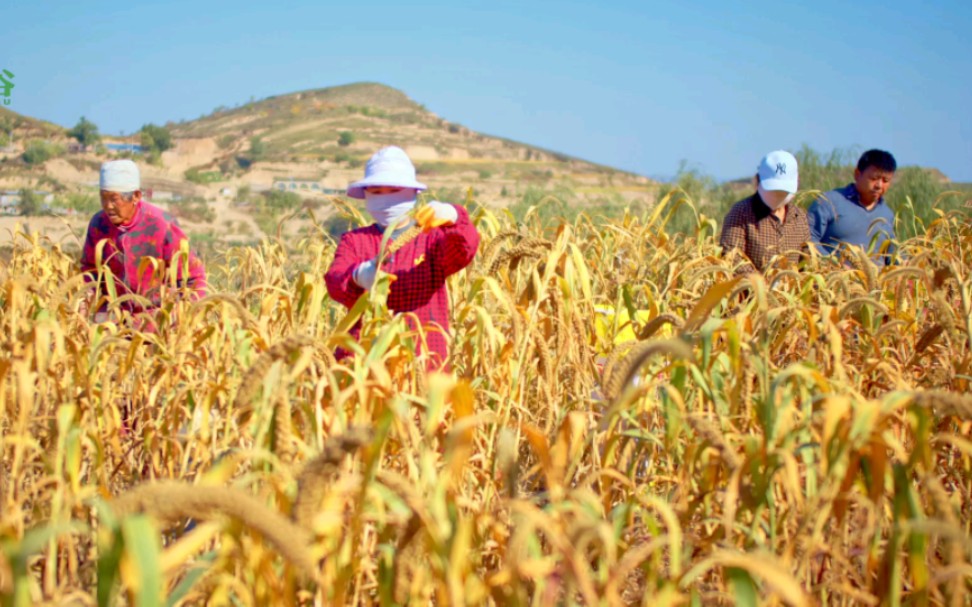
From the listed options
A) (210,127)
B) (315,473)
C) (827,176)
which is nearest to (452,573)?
(315,473)

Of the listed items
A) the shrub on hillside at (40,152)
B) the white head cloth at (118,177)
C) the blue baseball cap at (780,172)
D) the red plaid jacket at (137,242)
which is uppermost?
the shrub on hillside at (40,152)

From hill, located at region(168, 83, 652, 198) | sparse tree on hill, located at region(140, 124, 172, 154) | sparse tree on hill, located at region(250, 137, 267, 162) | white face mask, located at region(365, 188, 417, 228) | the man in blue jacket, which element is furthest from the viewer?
sparse tree on hill, located at region(250, 137, 267, 162)

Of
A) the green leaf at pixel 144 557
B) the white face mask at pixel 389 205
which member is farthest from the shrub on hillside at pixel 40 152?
the green leaf at pixel 144 557

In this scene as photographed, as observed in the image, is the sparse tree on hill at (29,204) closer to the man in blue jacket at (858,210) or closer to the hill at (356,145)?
the man in blue jacket at (858,210)

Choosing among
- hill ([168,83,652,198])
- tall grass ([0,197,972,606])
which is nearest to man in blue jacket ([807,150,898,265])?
tall grass ([0,197,972,606])

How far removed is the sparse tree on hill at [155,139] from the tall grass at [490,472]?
3633 centimetres

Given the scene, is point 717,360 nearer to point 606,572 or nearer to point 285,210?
point 606,572

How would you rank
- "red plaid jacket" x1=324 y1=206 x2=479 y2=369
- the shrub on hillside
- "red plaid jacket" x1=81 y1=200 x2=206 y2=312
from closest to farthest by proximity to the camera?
"red plaid jacket" x1=324 y1=206 x2=479 y2=369 < "red plaid jacket" x1=81 y1=200 x2=206 y2=312 < the shrub on hillside

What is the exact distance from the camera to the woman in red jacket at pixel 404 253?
272 cm

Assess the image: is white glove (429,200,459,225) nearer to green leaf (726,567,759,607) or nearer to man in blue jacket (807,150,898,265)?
green leaf (726,567,759,607)

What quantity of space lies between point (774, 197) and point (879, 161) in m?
1.20

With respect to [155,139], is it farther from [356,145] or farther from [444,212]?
[444,212]

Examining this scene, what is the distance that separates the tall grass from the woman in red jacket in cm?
24

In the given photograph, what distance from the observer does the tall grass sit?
121 cm
